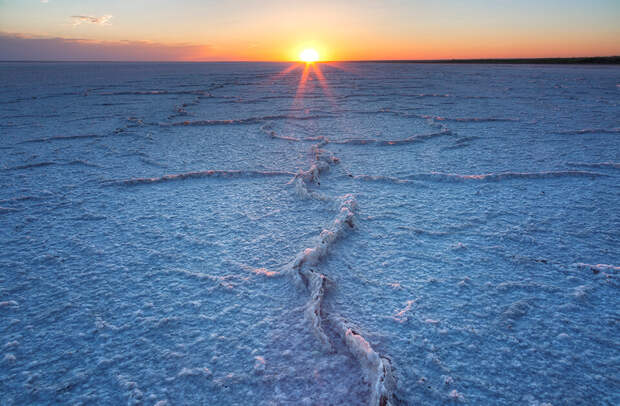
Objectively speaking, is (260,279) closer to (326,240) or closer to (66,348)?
(326,240)

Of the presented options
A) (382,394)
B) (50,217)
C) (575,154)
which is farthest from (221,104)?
(382,394)

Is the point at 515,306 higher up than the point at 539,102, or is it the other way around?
the point at 539,102

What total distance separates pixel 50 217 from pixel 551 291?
66.7 inches

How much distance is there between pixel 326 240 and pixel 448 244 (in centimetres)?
40

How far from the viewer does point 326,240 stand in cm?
106

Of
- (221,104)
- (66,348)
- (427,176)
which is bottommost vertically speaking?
(66,348)

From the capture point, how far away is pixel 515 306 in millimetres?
787

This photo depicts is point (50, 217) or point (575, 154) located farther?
point (575, 154)

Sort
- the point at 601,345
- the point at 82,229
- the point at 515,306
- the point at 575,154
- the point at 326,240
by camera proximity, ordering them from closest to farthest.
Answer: the point at 601,345
the point at 515,306
the point at 326,240
the point at 82,229
the point at 575,154

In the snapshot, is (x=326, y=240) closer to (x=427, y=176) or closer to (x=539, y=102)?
(x=427, y=176)

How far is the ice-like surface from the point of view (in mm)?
617

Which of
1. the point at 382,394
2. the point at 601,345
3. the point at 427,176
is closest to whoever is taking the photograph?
the point at 382,394

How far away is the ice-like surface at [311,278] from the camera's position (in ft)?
2.02

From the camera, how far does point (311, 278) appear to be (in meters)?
0.87
